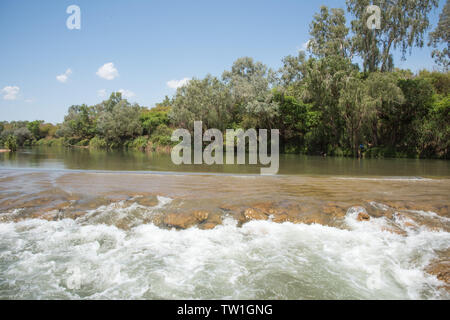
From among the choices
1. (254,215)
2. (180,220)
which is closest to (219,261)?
(180,220)

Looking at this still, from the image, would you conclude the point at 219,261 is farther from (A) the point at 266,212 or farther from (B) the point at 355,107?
(B) the point at 355,107

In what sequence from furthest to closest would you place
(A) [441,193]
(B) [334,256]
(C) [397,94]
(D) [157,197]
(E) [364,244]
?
(C) [397,94], (A) [441,193], (D) [157,197], (E) [364,244], (B) [334,256]

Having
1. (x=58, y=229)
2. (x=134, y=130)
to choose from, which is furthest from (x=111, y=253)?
(x=134, y=130)

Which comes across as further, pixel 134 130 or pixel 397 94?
pixel 134 130

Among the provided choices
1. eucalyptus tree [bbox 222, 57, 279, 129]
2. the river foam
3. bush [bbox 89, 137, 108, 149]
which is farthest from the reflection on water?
bush [bbox 89, 137, 108, 149]

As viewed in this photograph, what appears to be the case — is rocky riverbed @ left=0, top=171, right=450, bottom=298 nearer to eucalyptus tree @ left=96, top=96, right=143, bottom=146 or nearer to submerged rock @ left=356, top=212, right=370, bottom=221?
submerged rock @ left=356, top=212, right=370, bottom=221

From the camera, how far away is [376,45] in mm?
33094

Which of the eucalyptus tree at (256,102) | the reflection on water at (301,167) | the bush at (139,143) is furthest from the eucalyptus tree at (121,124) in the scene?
the reflection on water at (301,167)

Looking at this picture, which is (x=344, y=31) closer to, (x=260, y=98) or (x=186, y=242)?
(x=260, y=98)

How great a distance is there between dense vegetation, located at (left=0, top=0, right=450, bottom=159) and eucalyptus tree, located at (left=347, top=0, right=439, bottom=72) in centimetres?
10

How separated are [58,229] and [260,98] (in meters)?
31.5

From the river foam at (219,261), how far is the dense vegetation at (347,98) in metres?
23.0

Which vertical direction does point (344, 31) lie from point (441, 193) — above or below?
above
